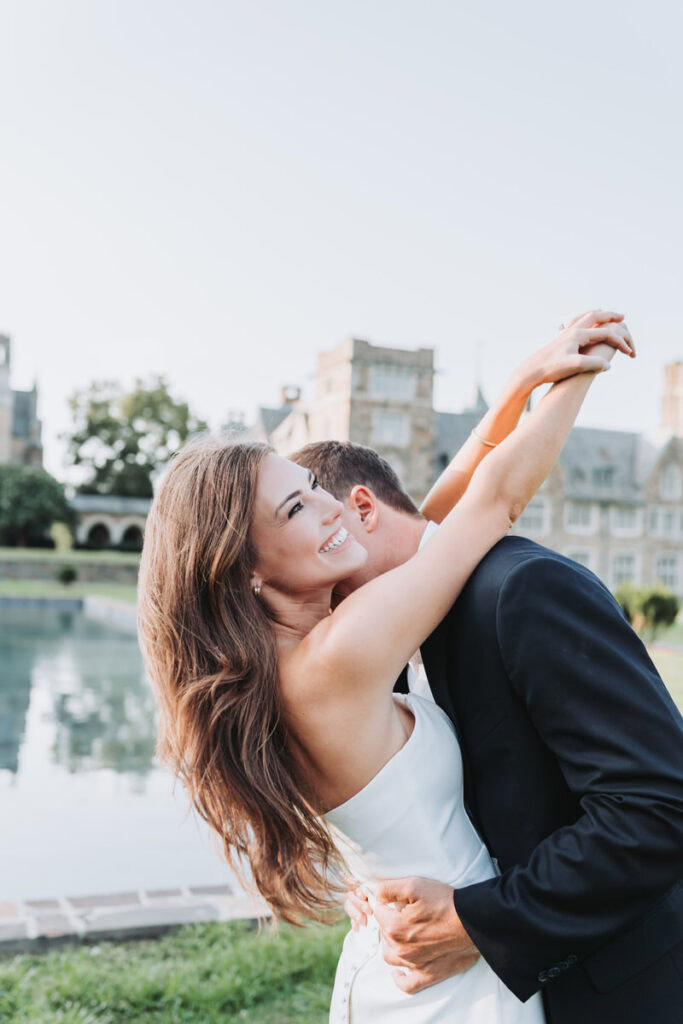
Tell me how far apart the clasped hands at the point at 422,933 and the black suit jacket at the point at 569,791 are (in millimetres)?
58

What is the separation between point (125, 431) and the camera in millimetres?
49031

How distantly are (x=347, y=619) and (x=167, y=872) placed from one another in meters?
4.09

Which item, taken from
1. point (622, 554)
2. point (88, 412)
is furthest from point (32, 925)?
point (88, 412)

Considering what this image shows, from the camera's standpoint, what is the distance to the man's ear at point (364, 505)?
81.0 inches

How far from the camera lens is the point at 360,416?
109ft

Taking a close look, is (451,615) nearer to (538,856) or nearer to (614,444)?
(538,856)

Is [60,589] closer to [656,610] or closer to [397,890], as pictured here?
[656,610]

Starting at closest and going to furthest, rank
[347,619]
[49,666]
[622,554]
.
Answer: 1. [347,619]
2. [49,666]
3. [622,554]

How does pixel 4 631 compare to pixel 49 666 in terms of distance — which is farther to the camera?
pixel 4 631

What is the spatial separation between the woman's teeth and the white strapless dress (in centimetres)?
35

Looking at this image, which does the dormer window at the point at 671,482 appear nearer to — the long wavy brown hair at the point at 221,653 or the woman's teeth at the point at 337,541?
the woman's teeth at the point at 337,541

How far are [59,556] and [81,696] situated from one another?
87.2 ft

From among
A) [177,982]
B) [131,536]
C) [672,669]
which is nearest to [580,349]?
[177,982]

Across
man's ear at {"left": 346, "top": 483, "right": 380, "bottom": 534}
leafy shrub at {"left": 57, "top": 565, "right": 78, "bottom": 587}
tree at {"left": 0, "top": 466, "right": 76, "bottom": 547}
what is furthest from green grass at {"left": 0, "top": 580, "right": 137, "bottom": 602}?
man's ear at {"left": 346, "top": 483, "right": 380, "bottom": 534}
